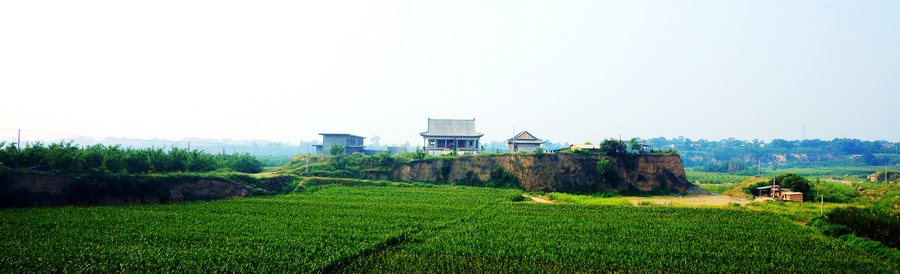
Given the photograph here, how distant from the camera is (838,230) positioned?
54.4 ft

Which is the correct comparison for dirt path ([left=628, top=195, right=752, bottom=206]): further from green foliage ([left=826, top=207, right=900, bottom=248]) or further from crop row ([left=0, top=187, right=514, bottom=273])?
crop row ([left=0, top=187, right=514, bottom=273])

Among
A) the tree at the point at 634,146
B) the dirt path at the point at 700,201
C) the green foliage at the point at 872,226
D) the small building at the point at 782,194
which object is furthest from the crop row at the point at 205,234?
the small building at the point at 782,194

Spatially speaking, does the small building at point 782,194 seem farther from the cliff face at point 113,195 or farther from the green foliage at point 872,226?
the cliff face at point 113,195

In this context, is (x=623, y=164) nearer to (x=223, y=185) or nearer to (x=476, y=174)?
(x=476, y=174)

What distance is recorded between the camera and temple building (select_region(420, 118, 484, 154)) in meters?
49.2

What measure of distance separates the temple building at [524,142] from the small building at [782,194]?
20.4 m

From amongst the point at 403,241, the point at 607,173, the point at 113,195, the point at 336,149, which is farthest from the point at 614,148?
the point at 113,195

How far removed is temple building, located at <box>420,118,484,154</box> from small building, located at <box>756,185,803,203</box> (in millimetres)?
27831

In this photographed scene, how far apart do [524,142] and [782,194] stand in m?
22.8

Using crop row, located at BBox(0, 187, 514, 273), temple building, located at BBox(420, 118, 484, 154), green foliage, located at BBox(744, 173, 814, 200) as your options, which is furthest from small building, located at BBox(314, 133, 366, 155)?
green foliage, located at BBox(744, 173, 814, 200)

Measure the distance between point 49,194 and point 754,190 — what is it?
47275mm

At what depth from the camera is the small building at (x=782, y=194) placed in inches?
1195

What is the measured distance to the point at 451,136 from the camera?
49344mm

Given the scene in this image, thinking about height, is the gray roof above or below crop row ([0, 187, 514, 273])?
above
